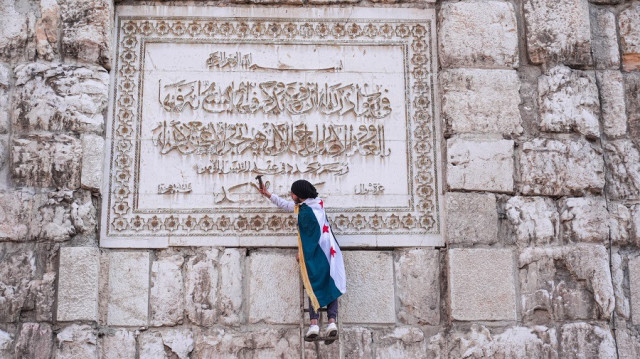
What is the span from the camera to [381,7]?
4.86 metres

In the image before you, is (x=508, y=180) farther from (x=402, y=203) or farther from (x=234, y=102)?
(x=234, y=102)

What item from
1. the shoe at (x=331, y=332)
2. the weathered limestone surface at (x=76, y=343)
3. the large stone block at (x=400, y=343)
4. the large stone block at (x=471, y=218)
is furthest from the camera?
the large stone block at (x=471, y=218)

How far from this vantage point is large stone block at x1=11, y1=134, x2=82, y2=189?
429 centimetres

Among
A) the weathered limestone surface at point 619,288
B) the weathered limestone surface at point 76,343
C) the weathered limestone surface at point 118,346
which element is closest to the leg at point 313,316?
the weathered limestone surface at point 118,346

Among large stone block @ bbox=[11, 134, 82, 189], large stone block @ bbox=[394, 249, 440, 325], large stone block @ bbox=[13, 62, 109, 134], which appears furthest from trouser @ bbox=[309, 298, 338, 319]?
large stone block @ bbox=[13, 62, 109, 134]

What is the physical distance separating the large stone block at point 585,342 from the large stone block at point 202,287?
Answer: 2052 mm

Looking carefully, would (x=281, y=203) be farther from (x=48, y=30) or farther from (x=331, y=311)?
(x=48, y=30)

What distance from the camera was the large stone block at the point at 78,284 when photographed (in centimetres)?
413

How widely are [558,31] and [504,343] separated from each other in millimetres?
2028

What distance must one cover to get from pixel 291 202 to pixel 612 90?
223 centimetres

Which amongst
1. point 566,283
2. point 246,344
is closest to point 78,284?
point 246,344

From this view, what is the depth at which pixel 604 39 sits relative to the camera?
4.84m

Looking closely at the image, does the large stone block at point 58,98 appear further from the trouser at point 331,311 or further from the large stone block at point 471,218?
the large stone block at point 471,218

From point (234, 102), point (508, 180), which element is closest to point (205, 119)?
point (234, 102)
